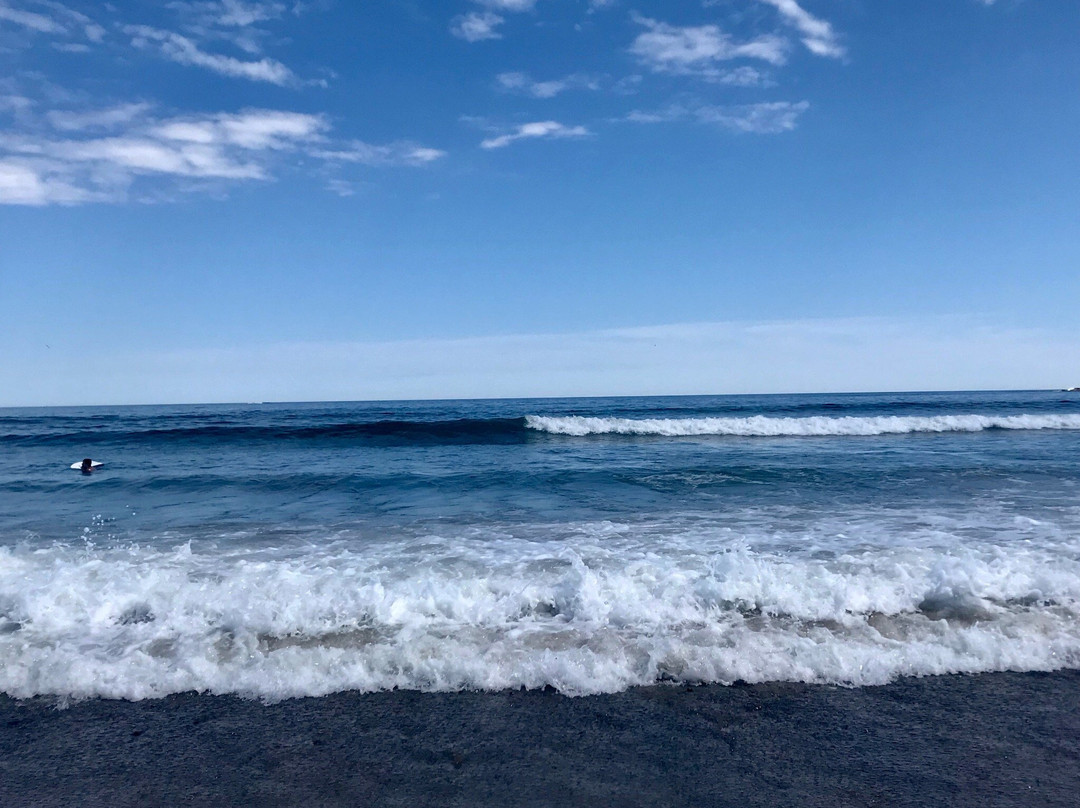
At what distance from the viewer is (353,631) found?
4.79m

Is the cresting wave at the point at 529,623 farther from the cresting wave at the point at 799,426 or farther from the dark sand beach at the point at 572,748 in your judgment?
the cresting wave at the point at 799,426

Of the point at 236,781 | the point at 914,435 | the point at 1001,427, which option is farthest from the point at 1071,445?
the point at 236,781

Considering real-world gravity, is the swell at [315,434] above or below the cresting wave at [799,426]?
below

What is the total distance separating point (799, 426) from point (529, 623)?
23.2 m

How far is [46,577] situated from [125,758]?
332 cm

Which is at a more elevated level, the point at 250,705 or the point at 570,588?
the point at 570,588

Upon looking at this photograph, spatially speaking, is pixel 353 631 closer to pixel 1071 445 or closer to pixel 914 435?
pixel 1071 445

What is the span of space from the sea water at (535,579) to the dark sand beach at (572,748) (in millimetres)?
211

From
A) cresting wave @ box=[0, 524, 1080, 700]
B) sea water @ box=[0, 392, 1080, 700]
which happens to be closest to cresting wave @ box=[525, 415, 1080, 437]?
sea water @ box=[0, 392, 1080, 700]

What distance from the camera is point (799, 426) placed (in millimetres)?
25625

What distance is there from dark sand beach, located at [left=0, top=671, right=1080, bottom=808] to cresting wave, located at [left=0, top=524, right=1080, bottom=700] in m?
0.19

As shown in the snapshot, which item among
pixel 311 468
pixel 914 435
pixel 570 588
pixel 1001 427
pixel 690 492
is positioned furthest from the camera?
pixel 1001 427

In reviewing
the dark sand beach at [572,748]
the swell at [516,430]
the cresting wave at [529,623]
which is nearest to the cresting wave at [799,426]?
the swell at [516,430]

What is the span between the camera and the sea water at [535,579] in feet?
13.8
